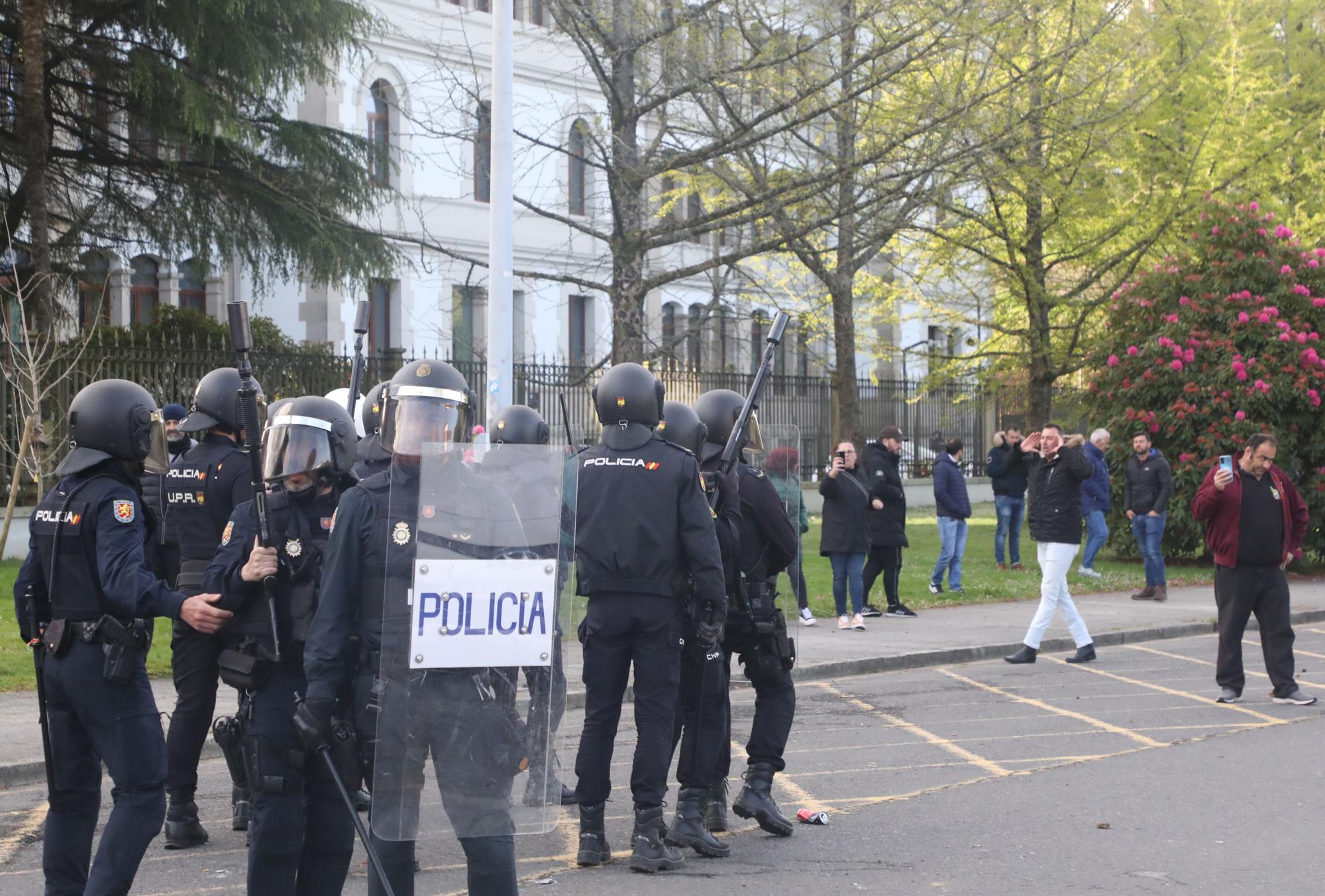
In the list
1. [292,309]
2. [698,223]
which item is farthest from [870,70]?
[292,309]

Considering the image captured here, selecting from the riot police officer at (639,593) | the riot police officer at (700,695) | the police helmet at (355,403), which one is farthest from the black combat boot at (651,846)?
the police helmet at (355,403)

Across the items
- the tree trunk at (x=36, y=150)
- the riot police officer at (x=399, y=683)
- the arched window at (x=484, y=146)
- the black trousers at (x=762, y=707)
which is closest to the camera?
the riot police officer at (x=399, y=683)

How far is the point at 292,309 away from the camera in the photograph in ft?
97.7

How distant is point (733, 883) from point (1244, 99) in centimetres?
2071

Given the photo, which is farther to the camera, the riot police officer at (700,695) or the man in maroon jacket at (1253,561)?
the man in maroon jacket at (1253,561)

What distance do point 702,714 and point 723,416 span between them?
1.40 meters

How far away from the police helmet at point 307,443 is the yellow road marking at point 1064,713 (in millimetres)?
5748

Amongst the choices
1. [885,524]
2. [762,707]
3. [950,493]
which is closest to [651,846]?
[762,707]

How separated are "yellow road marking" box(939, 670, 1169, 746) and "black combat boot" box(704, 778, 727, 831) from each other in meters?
3.17

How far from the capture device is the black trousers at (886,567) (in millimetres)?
14906

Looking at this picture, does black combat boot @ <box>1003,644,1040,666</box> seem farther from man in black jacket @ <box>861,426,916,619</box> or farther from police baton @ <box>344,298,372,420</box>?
police baton @ <box>344,298,372,420</box>

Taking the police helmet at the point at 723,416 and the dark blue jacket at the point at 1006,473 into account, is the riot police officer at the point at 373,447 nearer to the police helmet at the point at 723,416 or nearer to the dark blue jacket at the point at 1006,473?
the police helmet at the point at 723,416

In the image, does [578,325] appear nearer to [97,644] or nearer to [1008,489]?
[1008,489]

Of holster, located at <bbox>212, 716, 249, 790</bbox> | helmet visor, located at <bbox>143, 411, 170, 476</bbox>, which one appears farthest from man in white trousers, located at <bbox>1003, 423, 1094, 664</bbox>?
holster, located at <bbox>212, 716, 249, 790</bbox>
